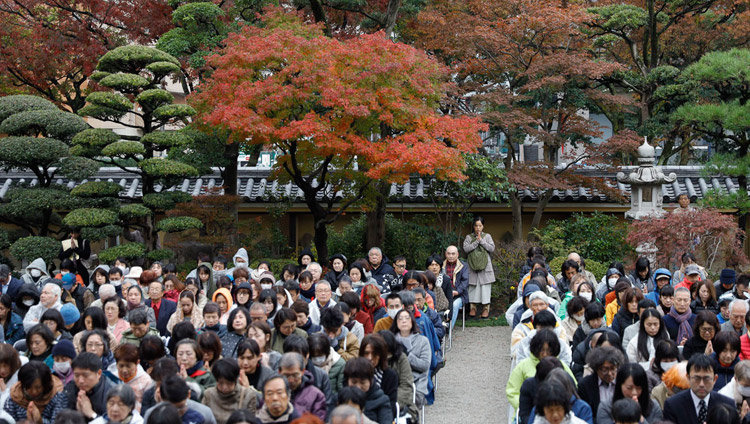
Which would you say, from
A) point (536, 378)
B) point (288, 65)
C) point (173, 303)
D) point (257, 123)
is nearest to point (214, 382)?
point (536, 378)

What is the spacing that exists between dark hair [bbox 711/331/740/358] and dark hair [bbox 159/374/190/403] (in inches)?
175

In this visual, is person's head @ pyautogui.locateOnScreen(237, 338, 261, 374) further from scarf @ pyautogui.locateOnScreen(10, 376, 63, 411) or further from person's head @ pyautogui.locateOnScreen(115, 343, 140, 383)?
scarf @ pyautogui.locateOnScreen(10, 376, 63, 411)

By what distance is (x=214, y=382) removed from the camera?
657 cm

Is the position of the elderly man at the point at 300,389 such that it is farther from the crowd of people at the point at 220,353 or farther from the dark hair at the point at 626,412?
the dark hair at the point at 626,412

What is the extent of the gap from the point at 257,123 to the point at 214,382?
23.5ft

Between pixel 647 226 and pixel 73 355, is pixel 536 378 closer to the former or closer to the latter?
pixel 73 355

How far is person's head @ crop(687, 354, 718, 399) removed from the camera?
6.03m

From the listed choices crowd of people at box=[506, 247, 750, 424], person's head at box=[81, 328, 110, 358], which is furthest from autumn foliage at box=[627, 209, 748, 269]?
person's head at box=[81, 328, 110, 358]

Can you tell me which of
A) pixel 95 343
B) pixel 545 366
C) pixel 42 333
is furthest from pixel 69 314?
pixel 545 366

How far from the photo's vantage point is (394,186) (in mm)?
18797

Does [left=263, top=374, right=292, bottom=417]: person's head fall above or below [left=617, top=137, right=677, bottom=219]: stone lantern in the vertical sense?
below

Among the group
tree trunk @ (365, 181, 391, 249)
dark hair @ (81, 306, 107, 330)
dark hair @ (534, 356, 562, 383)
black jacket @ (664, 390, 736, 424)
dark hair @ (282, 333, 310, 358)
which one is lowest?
black jacket @ (664, 390, 736, 424)

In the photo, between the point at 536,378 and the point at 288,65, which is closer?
the point at 536,378

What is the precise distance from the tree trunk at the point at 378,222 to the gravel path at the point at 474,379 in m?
3.13
